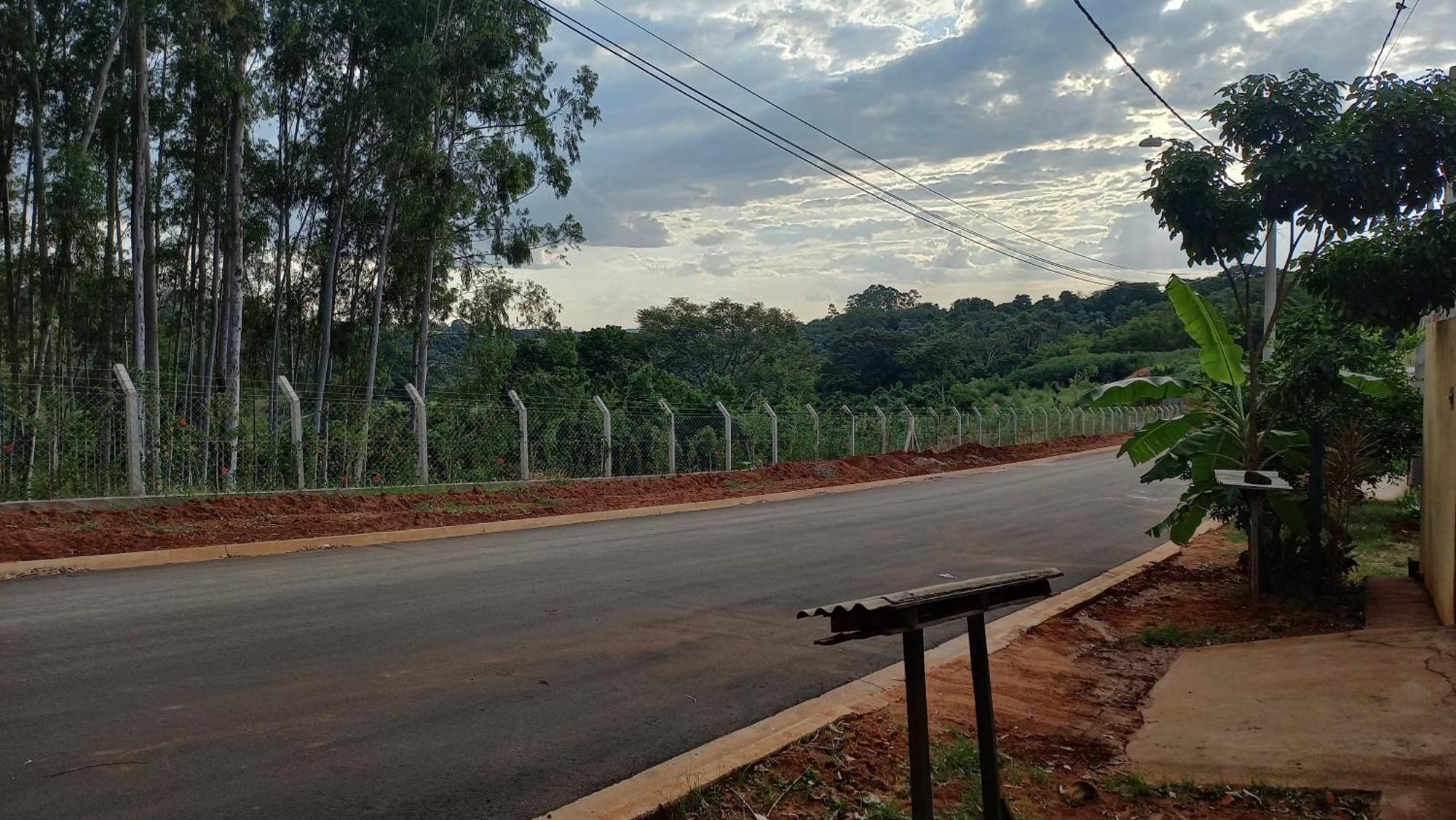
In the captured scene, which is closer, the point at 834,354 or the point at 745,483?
the point at 745,483

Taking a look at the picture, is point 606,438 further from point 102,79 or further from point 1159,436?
point 102,79

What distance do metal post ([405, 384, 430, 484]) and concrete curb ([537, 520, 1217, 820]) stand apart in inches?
451

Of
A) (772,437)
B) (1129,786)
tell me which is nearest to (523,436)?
(772,437)

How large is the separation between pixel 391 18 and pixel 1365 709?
982 inches

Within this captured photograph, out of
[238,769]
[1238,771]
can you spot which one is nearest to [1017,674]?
[1238,771]

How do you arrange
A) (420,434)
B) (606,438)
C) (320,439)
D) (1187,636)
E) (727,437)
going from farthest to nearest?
(727,437) → (606,438) → (420,434) → (320,439) → (1187,636)

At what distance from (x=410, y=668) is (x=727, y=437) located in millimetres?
17437

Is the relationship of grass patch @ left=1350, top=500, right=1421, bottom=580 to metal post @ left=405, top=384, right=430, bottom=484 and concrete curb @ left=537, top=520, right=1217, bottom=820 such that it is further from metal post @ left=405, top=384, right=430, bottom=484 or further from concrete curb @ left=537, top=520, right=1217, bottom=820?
metal post @ left=405, top=384, right=430, bottom=484

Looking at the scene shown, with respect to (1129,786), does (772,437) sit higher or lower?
higher

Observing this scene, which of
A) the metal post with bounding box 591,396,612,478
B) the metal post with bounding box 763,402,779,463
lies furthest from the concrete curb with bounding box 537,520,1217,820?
the metal post with bounding box 763,402,779,463

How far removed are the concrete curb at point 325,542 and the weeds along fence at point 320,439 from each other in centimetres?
327

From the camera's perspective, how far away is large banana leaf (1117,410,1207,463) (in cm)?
911

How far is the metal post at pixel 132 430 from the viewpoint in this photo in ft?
41.9

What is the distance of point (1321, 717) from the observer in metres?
5.11
